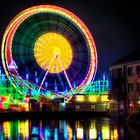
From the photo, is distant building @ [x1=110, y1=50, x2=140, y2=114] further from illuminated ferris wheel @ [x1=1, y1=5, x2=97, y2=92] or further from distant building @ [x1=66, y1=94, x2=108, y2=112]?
distant building @ [x1=66, y1=94, x2=108, y2=112]

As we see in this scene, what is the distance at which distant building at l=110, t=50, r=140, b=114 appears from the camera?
30.7 m

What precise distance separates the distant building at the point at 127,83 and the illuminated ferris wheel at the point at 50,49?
3883 millimetres

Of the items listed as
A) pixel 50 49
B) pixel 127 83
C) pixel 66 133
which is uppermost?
pixel 50 49

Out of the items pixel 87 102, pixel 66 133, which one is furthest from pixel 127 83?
pixel 66 133

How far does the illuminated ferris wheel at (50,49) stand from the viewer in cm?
3762

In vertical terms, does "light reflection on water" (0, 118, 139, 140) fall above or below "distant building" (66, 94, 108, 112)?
below

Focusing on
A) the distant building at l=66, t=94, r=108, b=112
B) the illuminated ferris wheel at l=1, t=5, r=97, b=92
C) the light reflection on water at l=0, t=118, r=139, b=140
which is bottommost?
the light reflection on water at l=0, t=118, r=139, b=140

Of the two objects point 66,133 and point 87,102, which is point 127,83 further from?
point 66,133

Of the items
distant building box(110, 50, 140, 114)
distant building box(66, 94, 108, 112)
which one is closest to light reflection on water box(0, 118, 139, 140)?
distant building box(110, 50, 140, 114)

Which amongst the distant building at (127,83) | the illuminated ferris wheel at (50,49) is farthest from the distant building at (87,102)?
the distant building at (127,83)

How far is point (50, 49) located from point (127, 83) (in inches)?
357

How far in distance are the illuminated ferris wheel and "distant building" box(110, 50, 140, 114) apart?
12.7ft

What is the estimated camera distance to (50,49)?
38062 millimetres

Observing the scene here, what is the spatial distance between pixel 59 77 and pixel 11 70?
571 centimetres
